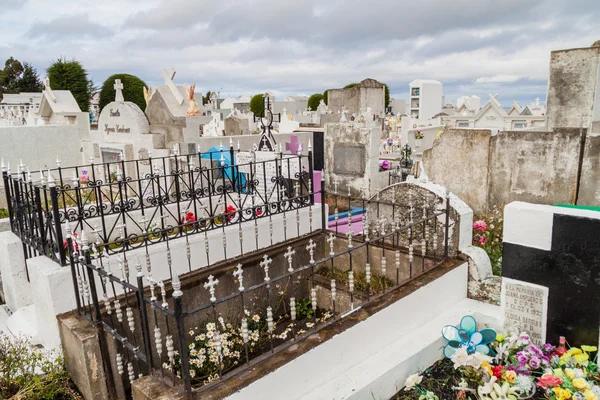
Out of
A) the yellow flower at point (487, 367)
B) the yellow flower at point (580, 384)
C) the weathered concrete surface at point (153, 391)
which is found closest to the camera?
the weathered concrete surface at point (153, 391)

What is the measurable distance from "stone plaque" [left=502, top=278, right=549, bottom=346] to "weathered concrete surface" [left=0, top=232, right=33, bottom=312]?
5.13 m

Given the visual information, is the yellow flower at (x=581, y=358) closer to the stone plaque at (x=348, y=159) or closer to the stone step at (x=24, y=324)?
the stone step at (x=24, y=324)

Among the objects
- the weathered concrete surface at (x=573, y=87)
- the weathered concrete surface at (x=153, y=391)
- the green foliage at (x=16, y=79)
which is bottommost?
the weathered concrete surface at (x=153, y=391)

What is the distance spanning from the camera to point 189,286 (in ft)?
15.5

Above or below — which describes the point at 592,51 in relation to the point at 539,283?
above

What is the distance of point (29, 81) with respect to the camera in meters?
45.5

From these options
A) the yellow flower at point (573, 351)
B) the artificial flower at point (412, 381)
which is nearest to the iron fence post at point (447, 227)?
the yellow flower at point (573, 351)

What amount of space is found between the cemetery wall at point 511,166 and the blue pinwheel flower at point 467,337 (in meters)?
4.81

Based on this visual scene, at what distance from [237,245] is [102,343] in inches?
83.0

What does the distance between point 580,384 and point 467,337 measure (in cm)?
105

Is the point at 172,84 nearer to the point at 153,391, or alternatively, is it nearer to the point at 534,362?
the point at 153,391

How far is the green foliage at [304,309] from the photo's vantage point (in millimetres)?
5723

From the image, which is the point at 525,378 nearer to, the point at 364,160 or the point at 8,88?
the point at 364,160

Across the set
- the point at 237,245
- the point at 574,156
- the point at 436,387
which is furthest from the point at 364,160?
the point at 436,387
